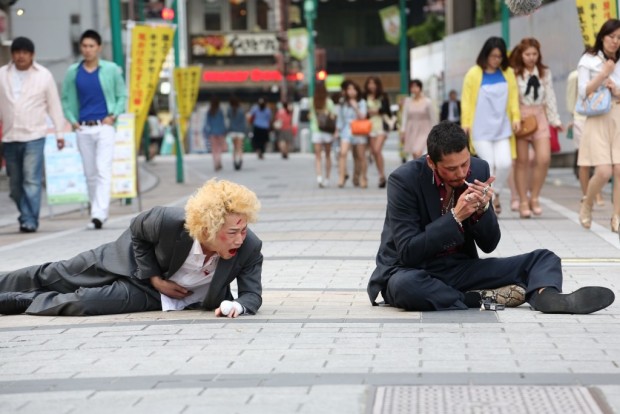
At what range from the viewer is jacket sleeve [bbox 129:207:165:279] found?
7.30 metres

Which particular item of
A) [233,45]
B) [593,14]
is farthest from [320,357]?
[233,45]

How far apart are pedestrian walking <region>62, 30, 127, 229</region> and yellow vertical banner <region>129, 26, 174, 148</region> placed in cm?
461

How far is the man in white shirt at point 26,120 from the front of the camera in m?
14.2

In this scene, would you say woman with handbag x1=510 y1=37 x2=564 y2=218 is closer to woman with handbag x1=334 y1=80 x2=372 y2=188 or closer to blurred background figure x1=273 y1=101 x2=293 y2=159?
woman with handbag x1=334 y1=80 x2=372 y2=188

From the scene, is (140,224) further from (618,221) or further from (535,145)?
(535,145)

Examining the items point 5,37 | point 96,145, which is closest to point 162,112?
point 5,37

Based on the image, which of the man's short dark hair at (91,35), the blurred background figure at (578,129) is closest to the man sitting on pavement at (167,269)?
the man's short dark hair at (91,35)

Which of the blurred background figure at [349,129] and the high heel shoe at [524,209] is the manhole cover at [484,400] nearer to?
the high heel shoe at [524,209]

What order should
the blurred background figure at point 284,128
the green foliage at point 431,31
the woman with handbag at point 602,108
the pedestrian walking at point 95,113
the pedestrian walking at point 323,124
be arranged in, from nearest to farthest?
the woman with handbag at point 602,108 < the pedestrian walking at point 95,113 < the pedestrian walking at point 323,124 < the blurred background figure at point 284,128 < the green foliage at point 431,31

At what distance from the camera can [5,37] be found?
22.3 metres

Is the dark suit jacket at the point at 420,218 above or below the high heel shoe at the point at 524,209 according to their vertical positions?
above

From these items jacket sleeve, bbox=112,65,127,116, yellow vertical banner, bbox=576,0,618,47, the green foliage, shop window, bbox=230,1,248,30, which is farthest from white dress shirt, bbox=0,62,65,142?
shop window, bbox=230,1,248,30

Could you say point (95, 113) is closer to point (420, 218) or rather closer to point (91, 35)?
point (91, 35)

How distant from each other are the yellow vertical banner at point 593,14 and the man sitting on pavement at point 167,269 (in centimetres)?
824
